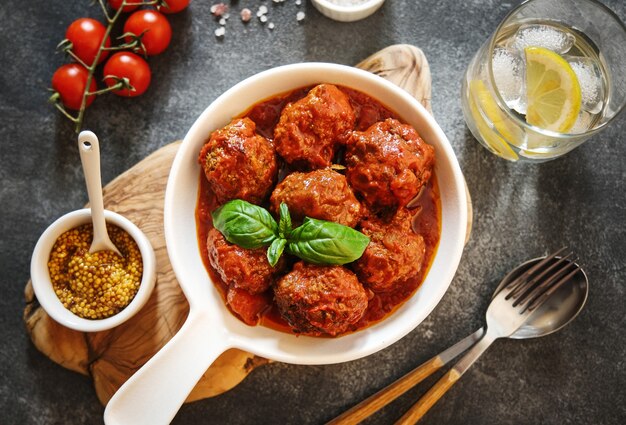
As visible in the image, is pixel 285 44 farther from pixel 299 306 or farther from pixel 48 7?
pixel 299 306

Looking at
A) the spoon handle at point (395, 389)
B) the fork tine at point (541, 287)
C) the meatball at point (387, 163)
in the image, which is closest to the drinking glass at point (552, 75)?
the meatball at point (387, 163)

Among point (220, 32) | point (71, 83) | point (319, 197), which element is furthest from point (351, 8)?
point (71, 83)

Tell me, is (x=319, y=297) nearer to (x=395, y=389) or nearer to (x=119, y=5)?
(x=395, y=389)

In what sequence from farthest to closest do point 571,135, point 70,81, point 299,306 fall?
point 70,81 → point 571,135 → point 299,306

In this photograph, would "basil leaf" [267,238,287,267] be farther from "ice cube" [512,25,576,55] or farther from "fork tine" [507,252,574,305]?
"ice cube" [512,25,576,55]

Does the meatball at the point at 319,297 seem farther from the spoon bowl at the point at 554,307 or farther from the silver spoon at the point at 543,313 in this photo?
the spoon bowl at the point at 554,307

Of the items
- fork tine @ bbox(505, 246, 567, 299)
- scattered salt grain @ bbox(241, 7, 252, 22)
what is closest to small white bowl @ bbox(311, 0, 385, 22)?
scattered salt grain @ bbox(241, 7, 252, 22)

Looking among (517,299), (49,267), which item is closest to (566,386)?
(517,299)
